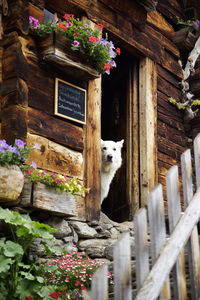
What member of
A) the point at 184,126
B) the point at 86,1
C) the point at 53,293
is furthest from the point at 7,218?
the point at 184,126

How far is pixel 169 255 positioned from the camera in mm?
3090

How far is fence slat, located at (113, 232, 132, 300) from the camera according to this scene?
9.20 ft

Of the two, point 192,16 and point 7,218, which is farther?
point 192,16

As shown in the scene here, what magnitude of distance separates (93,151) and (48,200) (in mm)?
1389

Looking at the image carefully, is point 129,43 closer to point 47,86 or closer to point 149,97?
point 149,97

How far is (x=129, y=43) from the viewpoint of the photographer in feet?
24.7

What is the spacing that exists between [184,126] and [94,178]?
3204mm

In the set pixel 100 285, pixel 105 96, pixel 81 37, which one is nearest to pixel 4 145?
pixel 81 37

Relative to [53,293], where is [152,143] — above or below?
above

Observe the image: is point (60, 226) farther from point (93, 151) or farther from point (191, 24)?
point (191, 24)

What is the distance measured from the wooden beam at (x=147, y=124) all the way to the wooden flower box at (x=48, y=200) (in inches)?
89.7

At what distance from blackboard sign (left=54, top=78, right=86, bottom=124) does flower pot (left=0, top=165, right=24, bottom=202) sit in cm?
136

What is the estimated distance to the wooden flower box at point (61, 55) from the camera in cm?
570

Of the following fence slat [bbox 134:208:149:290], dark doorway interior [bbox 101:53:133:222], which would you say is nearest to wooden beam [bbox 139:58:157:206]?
dark doorway interior [bbox 101:53:133:222]
